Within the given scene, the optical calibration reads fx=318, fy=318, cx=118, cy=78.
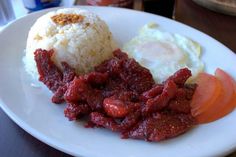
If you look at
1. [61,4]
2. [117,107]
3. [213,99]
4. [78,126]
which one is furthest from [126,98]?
[61,4]

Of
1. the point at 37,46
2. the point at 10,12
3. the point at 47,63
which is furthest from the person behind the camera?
the point at 10,12

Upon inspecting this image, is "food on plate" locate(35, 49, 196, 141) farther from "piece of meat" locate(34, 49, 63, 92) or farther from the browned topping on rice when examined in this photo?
the browned topping on rice

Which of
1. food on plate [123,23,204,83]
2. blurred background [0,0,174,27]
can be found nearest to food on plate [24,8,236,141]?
food on plate [123,23,204,83]

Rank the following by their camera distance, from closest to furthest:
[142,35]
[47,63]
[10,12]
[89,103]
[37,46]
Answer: [89,103] → [47,63] → [37,46] → [142,35] → [10,12]

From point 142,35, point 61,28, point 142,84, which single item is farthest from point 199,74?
point 61,28

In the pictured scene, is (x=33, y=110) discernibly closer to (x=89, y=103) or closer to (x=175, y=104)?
(x=89, y=103)

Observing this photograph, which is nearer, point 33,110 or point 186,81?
point 33,110
